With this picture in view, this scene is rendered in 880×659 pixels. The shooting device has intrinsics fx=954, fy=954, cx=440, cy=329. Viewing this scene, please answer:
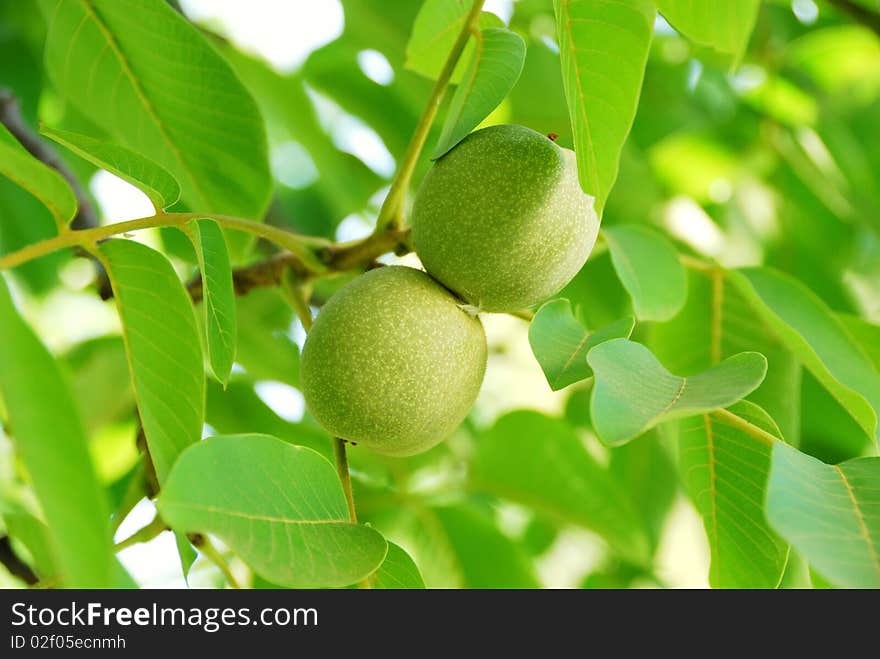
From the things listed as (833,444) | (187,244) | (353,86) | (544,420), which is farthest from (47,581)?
(833,444)

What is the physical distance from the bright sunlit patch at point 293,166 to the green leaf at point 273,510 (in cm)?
141

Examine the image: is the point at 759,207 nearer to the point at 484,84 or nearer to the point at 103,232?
the point at 484,84

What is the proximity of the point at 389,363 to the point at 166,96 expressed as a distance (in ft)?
1.58

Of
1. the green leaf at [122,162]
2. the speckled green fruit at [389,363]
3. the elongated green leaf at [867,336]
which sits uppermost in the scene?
the green leaf at [122,162]

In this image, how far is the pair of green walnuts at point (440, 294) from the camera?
91 cm

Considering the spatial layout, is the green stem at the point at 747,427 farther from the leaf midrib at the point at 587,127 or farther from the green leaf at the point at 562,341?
the leaf midrib at the point at 587,127

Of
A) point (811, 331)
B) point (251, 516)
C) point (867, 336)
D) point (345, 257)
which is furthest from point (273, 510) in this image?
point (867, 336)

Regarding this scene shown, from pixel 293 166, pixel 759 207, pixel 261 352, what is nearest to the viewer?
pixel 261 352

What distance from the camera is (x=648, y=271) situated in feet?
3.68

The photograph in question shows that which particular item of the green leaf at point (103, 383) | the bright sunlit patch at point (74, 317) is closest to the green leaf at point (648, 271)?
the green leaf at point (103, 383)

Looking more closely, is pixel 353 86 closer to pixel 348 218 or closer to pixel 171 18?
pixel 348 218

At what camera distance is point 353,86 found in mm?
1703

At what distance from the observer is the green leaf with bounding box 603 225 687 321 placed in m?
1.08
